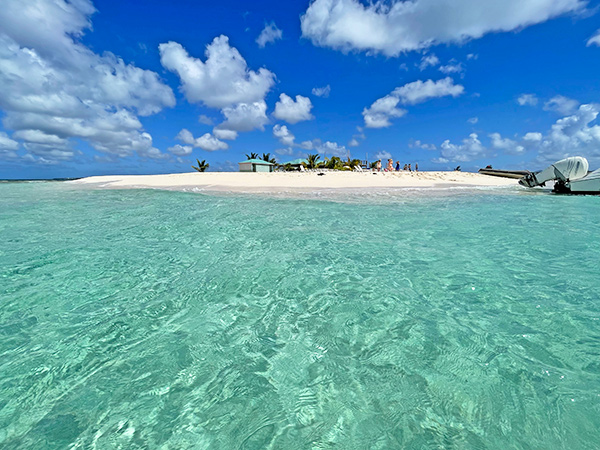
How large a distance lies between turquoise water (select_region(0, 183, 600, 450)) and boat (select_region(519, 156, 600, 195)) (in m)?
20.0

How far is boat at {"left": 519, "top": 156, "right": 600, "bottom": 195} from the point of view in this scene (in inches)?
765

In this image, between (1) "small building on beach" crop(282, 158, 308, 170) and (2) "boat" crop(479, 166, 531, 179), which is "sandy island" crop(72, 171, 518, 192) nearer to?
(2) "boat" crop(479, 166, 531, 179)

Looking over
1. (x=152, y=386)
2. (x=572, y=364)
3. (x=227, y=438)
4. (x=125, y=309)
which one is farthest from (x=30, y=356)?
(x=572, y=364)

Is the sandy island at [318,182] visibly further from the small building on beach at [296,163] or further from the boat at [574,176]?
the small building on beach at [296,163]

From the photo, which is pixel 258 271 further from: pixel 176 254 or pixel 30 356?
pixel 30 356

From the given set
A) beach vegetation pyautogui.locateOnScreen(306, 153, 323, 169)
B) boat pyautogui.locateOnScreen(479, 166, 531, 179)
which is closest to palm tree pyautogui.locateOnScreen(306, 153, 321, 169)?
beach vegetation pyautogui.locateOnScreen(306, 153, 323, 169)

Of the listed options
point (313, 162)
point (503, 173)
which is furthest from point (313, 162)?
point (503, 173)

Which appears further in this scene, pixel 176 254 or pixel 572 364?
pixel 176 254

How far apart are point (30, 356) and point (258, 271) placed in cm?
317

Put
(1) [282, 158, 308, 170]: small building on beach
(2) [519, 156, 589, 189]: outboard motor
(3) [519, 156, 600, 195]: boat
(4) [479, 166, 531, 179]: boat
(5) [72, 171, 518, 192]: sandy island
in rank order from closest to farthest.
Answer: (3) [519, 156, 600, 195]: boat < (2) [519, 156, 589, 189]: outboard motor < (5) [72, 171, 518, 192]: sandy island < (4) [479, 166, 531, 179]: boat < (1) [282, 158, 308, 170]: small building on beach

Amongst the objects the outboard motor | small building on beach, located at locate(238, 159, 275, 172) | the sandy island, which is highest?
small building on beach, located at locate(238, 159, 275, 172)

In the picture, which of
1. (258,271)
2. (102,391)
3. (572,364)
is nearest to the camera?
(102,391)

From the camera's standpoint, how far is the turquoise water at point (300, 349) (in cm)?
212

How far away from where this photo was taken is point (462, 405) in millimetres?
2303
